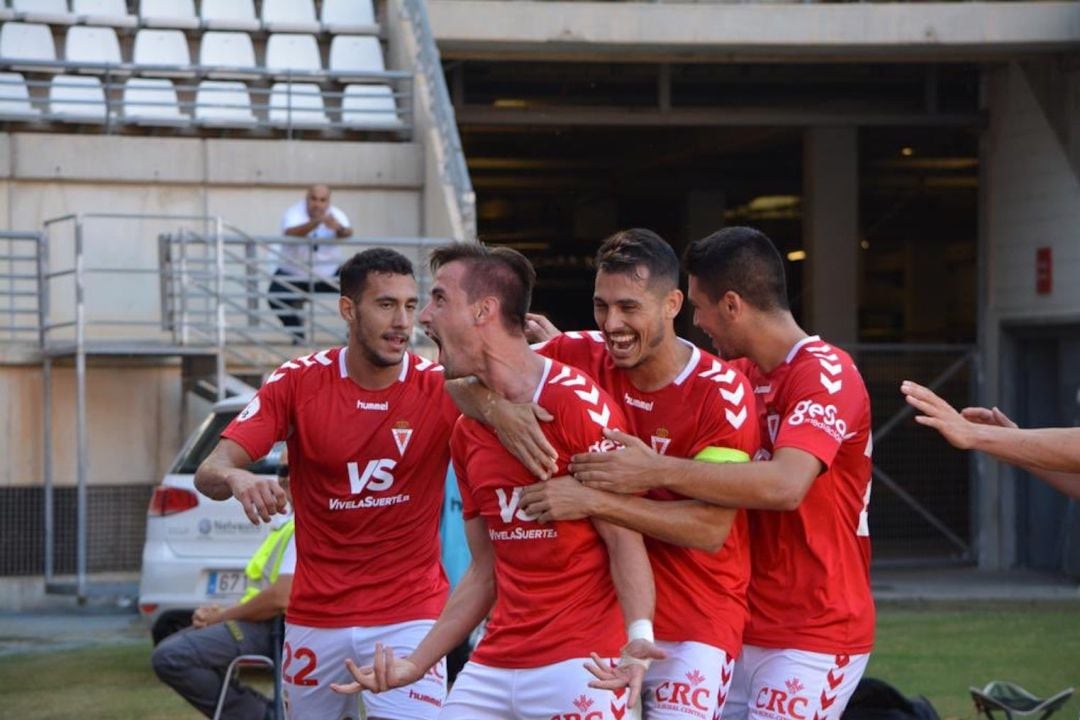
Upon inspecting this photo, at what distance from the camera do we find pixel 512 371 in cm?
567

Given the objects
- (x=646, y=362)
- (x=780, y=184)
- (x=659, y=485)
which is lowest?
(x=659, y=485)

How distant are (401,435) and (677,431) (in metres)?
1.70

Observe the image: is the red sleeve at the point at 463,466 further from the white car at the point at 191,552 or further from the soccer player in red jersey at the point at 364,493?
the white car at the point at 191,552

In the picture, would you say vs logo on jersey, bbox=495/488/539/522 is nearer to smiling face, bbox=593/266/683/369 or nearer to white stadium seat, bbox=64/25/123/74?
smiling face, bbox=593/266/683/369

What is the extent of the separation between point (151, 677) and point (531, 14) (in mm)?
9549

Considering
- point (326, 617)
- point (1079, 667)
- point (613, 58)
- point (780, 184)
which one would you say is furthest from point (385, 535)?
point (780, 184)

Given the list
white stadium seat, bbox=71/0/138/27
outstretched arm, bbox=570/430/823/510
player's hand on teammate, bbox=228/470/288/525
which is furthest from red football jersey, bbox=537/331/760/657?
white stadium seat, bbox=71/0/138/27

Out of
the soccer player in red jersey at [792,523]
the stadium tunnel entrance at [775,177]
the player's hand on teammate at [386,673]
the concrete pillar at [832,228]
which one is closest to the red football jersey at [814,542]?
the soccer player in red jersey at [792,523]

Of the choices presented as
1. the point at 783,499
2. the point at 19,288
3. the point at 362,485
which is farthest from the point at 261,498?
the point at 19,288

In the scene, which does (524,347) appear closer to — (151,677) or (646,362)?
(646,362)

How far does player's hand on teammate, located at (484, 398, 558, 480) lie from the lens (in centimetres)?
548

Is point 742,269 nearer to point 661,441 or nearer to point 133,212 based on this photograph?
point 661,441

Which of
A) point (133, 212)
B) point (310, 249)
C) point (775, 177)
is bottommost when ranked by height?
point (310, 249)

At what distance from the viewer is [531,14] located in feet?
67.0
